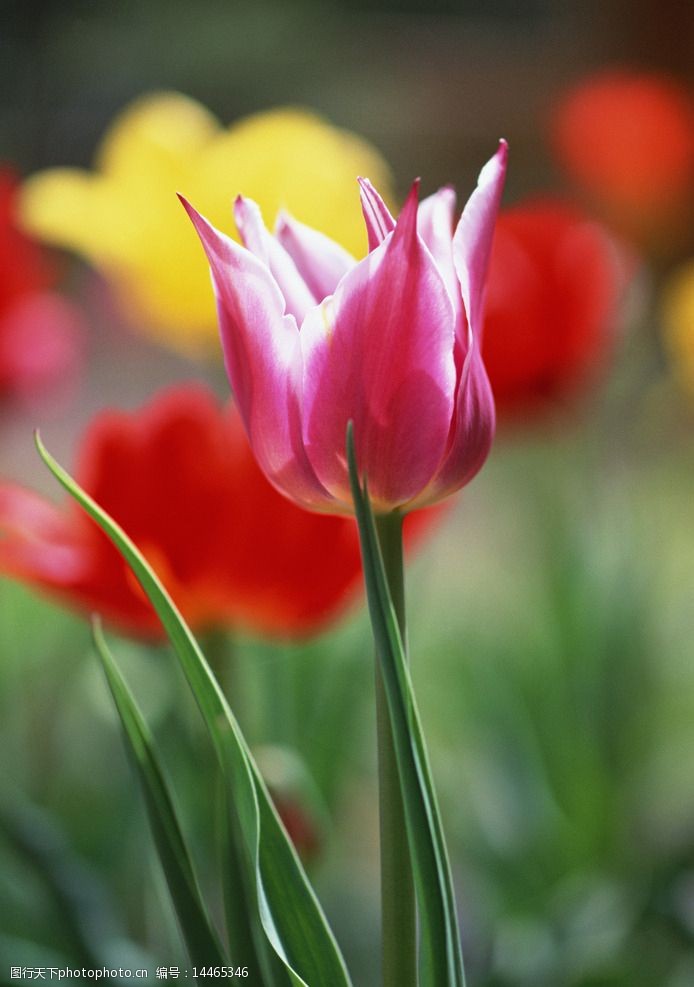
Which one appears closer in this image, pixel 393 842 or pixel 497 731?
pixel 393 842

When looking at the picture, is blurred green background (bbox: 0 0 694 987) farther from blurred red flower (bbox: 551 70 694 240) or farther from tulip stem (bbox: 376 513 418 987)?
blurred red flower (bbox: 551 70 694 240)

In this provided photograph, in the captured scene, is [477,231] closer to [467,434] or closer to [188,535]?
[467,434]

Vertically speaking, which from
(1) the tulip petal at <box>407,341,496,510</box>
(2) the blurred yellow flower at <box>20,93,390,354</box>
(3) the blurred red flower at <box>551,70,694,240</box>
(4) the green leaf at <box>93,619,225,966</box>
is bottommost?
(4) the green leaf at <box>93,619,225,966</box>

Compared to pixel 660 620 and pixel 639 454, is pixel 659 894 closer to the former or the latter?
pixel 660 620

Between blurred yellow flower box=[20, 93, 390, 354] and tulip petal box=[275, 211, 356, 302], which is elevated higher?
blurred yellow flower box=[20, 93, 390, 354]

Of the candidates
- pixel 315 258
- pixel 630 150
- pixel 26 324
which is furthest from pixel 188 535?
pixel 630 150

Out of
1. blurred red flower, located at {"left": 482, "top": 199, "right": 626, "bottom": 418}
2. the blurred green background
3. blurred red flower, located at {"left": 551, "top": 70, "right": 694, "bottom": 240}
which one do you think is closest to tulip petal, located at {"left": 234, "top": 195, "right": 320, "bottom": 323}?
the blurred green background
